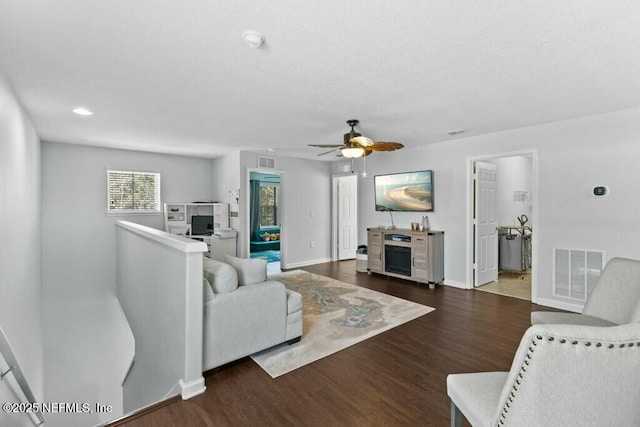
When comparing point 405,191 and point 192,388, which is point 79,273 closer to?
point 192,388

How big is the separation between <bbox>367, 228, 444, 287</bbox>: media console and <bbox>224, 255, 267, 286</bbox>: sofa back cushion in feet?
10.2

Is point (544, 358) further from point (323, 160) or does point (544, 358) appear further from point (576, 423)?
point (323, 160)

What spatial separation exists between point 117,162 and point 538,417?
671 centimetres

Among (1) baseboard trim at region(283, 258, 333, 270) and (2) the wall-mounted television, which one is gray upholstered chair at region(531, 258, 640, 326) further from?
(1) baseboard trim at region(283, 258, 333, 270)

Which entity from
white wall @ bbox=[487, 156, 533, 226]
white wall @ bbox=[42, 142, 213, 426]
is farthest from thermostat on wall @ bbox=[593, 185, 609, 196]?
white wall @ bbox=[42, 142, 213, 426]

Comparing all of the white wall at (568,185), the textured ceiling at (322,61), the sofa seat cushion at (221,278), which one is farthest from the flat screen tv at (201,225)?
the white wall at (568,185)

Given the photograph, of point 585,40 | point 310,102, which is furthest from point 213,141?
point 585,40

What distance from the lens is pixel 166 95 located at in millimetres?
2977

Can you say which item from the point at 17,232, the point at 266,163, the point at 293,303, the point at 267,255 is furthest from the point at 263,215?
the point at 293,303

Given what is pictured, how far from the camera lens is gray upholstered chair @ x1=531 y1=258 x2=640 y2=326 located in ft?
6.76

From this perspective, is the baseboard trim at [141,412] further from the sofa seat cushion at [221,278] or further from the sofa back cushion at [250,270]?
the sofa back cushion at [250,270]

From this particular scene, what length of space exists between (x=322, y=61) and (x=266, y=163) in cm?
408

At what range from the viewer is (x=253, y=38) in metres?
1.93

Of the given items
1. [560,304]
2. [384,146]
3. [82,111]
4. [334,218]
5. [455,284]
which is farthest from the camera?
[334,218]
